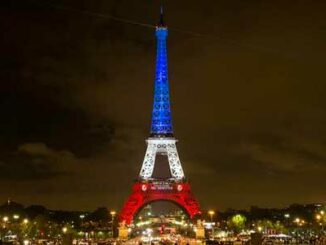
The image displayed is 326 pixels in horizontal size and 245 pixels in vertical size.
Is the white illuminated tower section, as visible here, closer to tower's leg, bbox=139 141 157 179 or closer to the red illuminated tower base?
tower's leg, bbox=139 141 157 179

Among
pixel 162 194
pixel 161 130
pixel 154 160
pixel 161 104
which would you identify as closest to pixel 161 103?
pixel 161 104

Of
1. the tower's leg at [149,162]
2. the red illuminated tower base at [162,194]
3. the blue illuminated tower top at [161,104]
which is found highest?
the blue illuminated tower top at [161,104]

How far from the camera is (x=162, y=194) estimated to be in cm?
9519

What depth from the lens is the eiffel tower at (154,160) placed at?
3686 inches

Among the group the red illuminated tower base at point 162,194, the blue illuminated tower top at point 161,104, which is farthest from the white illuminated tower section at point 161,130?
the red illuminated tower base at point 162,194

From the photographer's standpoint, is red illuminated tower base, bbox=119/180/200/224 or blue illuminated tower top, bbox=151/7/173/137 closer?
red illuminated tower base, bbox=119/180/200/224

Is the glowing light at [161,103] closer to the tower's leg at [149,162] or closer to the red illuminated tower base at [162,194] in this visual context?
the tower's leg at [149,162]

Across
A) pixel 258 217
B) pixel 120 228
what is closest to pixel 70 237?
pixel 120 228

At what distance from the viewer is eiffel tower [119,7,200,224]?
93.6 metres

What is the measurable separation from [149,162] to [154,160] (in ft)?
3.33

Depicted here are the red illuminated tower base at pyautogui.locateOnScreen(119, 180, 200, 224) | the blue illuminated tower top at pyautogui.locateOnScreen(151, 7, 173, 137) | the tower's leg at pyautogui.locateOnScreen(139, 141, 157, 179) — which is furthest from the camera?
the tower's leg at pyautogui.locateOnScreen(139, 141, 157, 179)

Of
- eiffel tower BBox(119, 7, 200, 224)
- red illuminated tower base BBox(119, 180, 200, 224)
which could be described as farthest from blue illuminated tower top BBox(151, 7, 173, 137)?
red illuminated tower base BBox(119, 180, 200, 224)

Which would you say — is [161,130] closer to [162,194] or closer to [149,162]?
[149,162]

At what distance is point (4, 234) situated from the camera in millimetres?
72375
